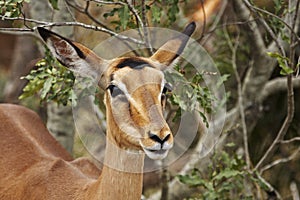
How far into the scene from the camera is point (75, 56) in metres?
4.44

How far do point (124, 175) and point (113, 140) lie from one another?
0.20 metres

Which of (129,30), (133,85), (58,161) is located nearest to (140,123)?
(133,85)

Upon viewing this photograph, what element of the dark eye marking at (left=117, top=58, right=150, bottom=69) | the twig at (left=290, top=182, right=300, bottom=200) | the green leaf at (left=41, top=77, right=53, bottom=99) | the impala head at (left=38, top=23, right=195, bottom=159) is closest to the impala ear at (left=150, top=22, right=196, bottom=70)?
the impala head at (left=38, top=23, right=195, bottom=159)

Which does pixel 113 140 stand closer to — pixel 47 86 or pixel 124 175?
pixel 124 175

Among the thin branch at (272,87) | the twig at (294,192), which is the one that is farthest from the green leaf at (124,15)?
the thin branch at (272,87)

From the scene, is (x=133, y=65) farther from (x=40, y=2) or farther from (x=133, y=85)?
(x=40, y=2)

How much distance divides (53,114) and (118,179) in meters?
2.61

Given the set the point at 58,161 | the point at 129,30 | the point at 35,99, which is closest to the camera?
the point at 58,161

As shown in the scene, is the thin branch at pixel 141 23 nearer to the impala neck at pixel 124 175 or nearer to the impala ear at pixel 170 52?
the impala ear at pixel 170 52

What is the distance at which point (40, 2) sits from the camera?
6957 mm

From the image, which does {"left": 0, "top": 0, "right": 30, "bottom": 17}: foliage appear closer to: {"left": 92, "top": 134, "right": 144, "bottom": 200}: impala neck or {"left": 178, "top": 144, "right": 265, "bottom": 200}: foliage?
{"left": 92, "top": 134, "right": 144, "bottom": 200}: impala neck

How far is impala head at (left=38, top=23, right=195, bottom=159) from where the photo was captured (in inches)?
157

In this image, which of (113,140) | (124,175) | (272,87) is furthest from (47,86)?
(272,87)

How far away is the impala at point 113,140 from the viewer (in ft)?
13.4
